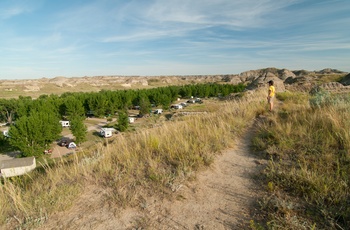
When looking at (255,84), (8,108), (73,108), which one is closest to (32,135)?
(73,108)

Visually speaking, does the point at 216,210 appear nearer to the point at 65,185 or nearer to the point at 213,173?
the point at 213,173

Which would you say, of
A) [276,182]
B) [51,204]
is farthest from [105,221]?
[276,182]

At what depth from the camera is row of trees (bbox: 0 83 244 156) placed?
27938 millimetres

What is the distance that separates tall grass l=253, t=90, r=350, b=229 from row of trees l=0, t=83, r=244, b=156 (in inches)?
1307

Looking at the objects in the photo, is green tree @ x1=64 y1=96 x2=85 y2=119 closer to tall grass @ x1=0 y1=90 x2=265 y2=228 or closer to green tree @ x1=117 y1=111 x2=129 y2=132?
green tree @ x1=117 y1=111 x2=129 y2=132

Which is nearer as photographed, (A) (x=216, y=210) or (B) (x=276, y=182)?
(A) (x=216, y=210)

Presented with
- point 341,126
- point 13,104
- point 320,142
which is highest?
point 341,126

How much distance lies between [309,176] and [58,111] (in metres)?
61.2

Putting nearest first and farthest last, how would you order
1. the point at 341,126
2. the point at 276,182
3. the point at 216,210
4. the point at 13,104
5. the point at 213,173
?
the point at 216,210
the point at 276,182
the point at 213,173
the point at 341,126
the point at 13,104

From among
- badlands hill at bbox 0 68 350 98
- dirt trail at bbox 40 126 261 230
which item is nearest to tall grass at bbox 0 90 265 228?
dirt trail at bbox 40 126 261 230

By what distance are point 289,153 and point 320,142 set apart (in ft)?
2.56

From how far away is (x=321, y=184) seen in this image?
2777mm

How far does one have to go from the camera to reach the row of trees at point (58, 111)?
27.9 metres

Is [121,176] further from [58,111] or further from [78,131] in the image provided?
[58,111]
